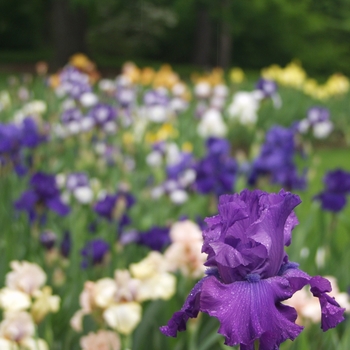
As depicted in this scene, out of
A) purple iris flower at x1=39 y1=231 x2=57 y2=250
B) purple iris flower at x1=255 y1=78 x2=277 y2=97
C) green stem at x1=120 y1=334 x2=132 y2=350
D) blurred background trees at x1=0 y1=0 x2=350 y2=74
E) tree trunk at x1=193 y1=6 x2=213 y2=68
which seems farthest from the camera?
blurred background trees at x1=0 y1=0 x2=350 y2=74

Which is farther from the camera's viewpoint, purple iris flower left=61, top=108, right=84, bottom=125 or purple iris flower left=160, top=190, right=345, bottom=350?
purple iris flower left=61, top=108, right=84, bottom=125

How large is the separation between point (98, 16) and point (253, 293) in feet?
71.2

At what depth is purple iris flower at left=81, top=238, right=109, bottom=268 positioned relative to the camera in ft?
6.42

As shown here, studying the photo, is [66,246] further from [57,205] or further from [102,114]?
[102,114]

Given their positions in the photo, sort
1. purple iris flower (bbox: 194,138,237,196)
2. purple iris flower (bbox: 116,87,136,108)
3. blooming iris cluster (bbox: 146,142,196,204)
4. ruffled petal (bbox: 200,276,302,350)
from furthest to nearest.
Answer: purple iris flower (bbox: 116,87,136,108) < blooming iris cluster (bbox: 146,142,196,204) < purple iris flower (bbox: 194,138,237,196) < ruffled petal (bbox: 200,276,302,350)

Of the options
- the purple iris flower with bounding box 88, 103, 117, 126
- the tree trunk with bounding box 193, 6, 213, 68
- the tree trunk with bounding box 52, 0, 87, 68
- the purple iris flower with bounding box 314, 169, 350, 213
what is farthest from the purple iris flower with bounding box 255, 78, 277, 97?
the tree trunk with bounding box 193, 6, 213, 68

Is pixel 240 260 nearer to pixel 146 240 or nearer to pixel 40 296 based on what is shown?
pixel 40 296

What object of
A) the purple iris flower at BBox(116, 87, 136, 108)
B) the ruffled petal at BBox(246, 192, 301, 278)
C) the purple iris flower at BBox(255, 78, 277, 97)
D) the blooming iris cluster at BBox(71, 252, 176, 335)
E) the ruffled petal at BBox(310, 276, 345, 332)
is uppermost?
the ruffled petal at BBox(246, 192, 301, 278)

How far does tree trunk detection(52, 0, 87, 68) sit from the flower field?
822cm

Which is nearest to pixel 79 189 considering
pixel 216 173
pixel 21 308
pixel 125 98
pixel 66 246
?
pixel 216 173

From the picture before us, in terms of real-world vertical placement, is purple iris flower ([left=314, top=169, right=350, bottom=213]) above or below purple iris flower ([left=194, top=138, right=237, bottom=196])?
above

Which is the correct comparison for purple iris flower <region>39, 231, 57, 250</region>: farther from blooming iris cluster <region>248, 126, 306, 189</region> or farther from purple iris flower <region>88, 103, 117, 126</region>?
purple iris flower <region>88, 103, 117, 126</region>

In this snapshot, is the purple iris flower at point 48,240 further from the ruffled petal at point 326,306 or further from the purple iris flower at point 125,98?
the purple iris flower at point 125,98

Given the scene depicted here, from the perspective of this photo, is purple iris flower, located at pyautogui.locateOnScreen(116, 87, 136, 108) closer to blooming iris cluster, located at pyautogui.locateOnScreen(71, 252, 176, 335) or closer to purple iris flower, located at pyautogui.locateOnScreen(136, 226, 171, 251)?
purple iris flower, located at pyautogui.locateOnScreen(136, 226, 171, 251)
